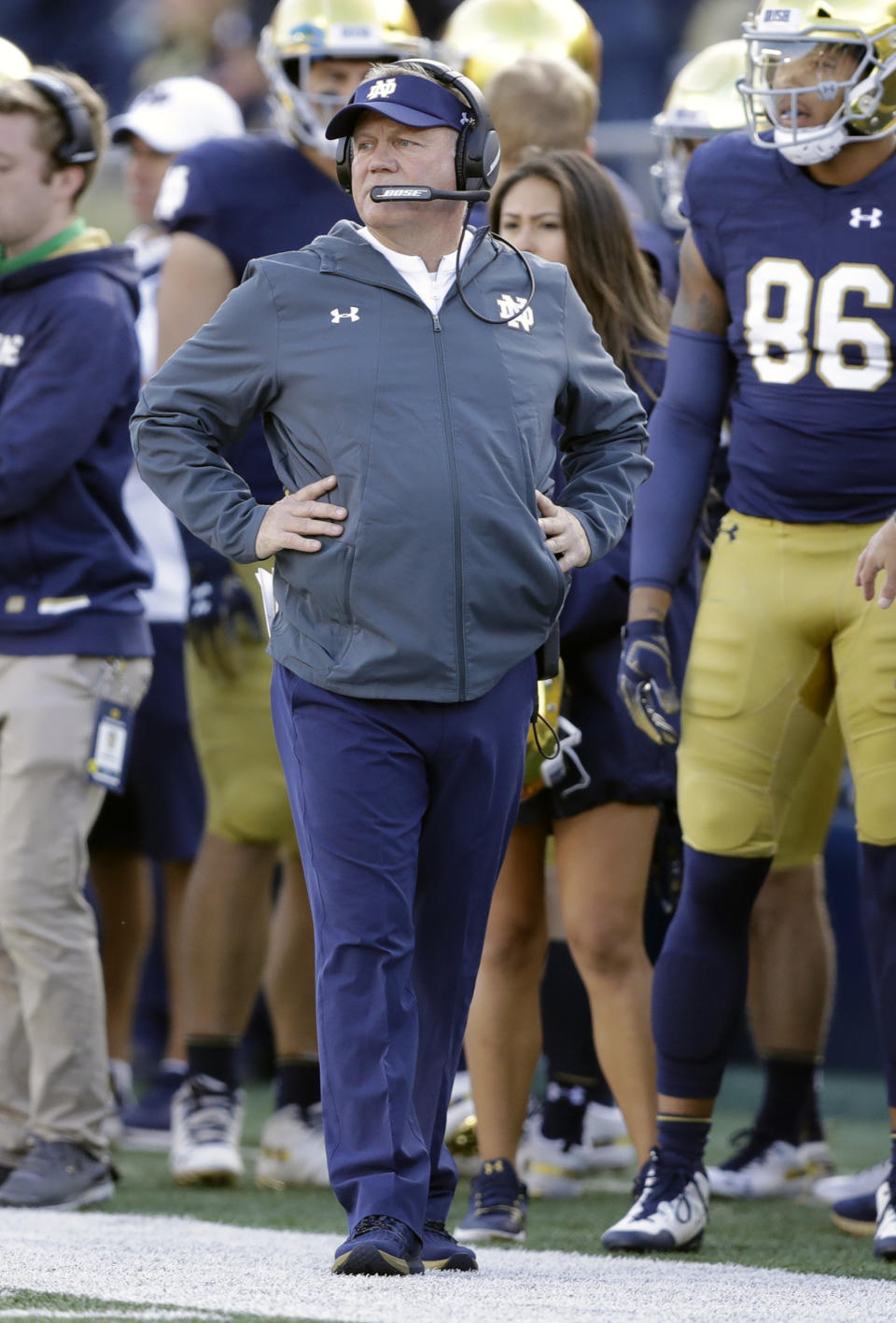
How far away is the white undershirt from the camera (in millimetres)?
3186

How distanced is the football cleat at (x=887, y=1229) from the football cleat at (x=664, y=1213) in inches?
11.9

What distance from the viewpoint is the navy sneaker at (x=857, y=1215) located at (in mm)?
4023

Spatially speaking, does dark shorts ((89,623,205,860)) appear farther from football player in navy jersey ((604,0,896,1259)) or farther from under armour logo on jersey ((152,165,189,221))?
football player in navy jersey ((604,0,896,1259))

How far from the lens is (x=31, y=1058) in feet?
14.0

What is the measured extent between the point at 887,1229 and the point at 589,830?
901 mm

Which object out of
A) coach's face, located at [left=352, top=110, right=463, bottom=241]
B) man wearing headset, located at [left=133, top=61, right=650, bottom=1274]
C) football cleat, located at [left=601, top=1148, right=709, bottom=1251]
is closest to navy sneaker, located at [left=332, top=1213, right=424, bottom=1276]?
man wearing headset, located at [left=133, top=61, right=650, bottom=1274]

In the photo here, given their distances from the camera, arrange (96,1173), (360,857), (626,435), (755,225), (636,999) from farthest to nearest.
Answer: (96,1173), (636,999), (755,225), (626,435), (360,857)

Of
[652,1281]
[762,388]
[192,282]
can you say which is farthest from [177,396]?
[192,282]

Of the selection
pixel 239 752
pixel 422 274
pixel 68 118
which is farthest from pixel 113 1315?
pixel 68 118

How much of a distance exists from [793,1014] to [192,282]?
2014 mm

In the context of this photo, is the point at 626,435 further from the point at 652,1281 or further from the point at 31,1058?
the point at 31,1058

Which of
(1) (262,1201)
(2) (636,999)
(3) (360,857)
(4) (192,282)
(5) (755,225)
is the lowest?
(1) (262,1201)

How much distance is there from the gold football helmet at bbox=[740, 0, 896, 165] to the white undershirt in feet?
2.43

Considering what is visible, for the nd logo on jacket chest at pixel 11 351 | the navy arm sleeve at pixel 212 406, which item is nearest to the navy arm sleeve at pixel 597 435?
the navy arm sleeve at pixel 212 406
